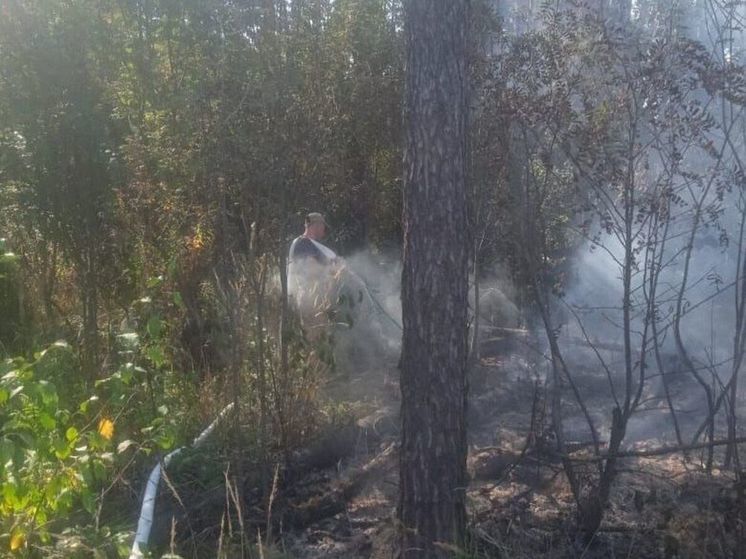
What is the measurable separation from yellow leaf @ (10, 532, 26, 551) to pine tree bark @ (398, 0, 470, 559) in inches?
71.0

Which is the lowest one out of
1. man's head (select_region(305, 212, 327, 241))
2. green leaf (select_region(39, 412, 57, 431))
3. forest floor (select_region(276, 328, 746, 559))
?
forest floor (select_region(276, 328, 746, 559))

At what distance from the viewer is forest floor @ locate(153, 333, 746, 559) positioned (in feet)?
17.0

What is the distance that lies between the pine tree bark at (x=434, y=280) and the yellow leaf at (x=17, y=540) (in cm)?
180

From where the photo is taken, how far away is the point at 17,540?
176 inches

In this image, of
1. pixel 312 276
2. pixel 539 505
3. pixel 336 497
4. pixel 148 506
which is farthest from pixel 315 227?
pixel 148 506

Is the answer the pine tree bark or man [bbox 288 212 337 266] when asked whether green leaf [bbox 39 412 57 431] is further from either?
man [bbox 288 212 337 266]

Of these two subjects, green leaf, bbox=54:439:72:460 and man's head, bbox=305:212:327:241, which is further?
man's head, bbox=305:212:327:241

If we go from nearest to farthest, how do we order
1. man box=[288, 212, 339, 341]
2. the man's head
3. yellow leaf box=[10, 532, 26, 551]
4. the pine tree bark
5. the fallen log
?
yellow leaf box=[10, 532, 26, 551] → the pine tree bark → the fallen log → man box=[288, 212, 339, 341] → the man's head

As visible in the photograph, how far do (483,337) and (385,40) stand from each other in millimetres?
2979

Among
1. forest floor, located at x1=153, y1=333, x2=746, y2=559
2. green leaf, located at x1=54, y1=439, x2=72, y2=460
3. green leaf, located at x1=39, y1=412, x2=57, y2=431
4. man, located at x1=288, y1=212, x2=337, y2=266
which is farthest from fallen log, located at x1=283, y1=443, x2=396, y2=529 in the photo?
man, located at x1=288, y1=212, x2=337, y2=266

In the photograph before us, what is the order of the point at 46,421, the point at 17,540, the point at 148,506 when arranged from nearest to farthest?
the point at 46,421
the point at 17,540
the point at 148,506

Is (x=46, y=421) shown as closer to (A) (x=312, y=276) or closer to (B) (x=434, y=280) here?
(B) (x=434, y=280)

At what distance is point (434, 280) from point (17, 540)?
2.27 m

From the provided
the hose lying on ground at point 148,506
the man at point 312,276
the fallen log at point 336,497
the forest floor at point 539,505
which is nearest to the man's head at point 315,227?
the man at point 312,276
